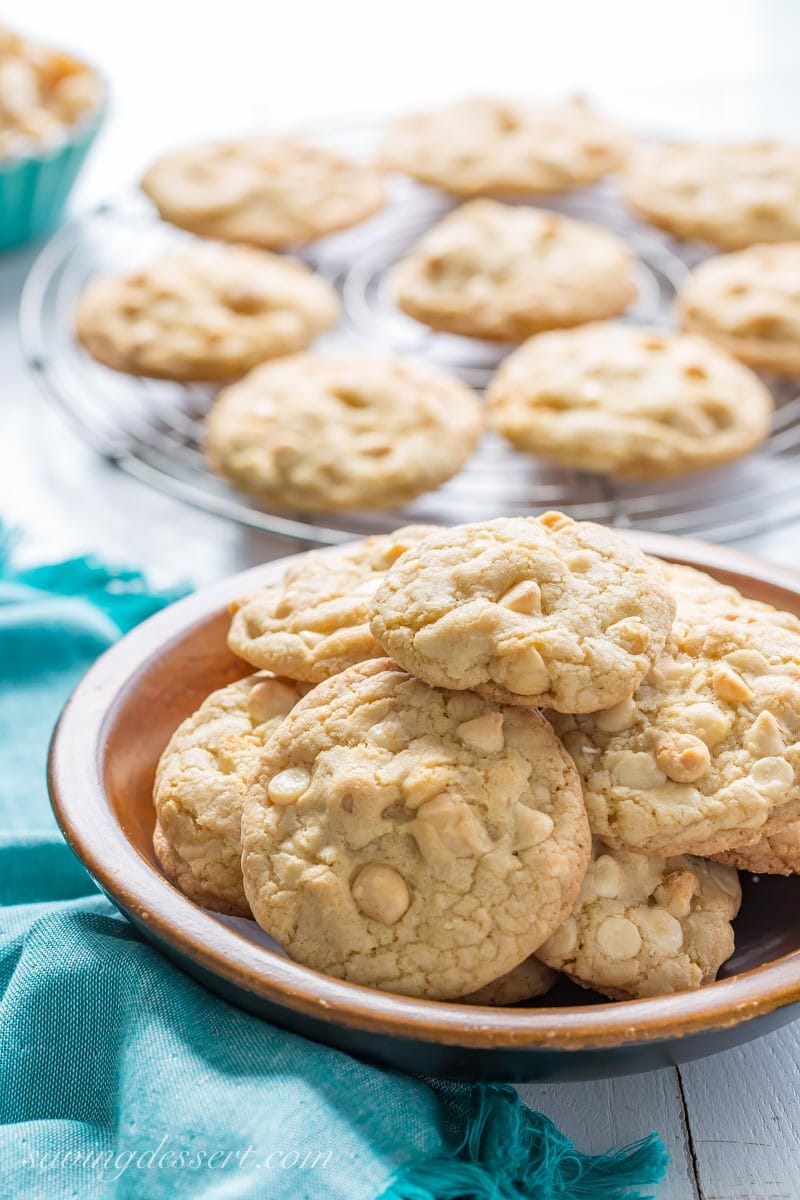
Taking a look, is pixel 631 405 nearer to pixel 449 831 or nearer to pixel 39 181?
pixel 449 831

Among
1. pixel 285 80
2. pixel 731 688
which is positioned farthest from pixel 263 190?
pixel 731 688

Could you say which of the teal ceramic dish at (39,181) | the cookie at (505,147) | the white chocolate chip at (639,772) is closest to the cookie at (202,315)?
the teal ceramic dish at (39,181)

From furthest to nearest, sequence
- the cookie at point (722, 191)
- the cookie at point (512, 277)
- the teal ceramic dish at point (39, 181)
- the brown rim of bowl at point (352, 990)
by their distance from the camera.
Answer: the teal ceramic dish at point (39, 181), the cookie at point (722, 191), the cookie at point (512, 277), the brown rim of bowl at point (352, 990)

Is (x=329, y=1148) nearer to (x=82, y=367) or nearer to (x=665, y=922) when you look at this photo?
(x=665, y=922)

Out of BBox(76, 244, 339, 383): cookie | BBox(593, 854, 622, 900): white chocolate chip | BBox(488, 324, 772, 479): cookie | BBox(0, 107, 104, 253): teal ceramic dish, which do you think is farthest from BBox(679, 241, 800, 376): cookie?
BBox(593, 854, 622, 900): white chocolate chip

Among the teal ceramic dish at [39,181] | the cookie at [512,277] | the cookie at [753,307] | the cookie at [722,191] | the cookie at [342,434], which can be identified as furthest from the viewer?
the teal ceramic dish at [39,181]

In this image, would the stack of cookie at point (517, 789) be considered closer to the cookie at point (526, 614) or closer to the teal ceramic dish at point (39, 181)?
the cookie at point (526, 614)

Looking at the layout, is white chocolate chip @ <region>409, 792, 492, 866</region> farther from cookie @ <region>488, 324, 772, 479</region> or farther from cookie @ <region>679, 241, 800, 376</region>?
cookie @ <region>679, 241, 800, 376</region>

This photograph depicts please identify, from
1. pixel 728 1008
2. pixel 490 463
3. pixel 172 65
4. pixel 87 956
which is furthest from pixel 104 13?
pixel 728 1008
